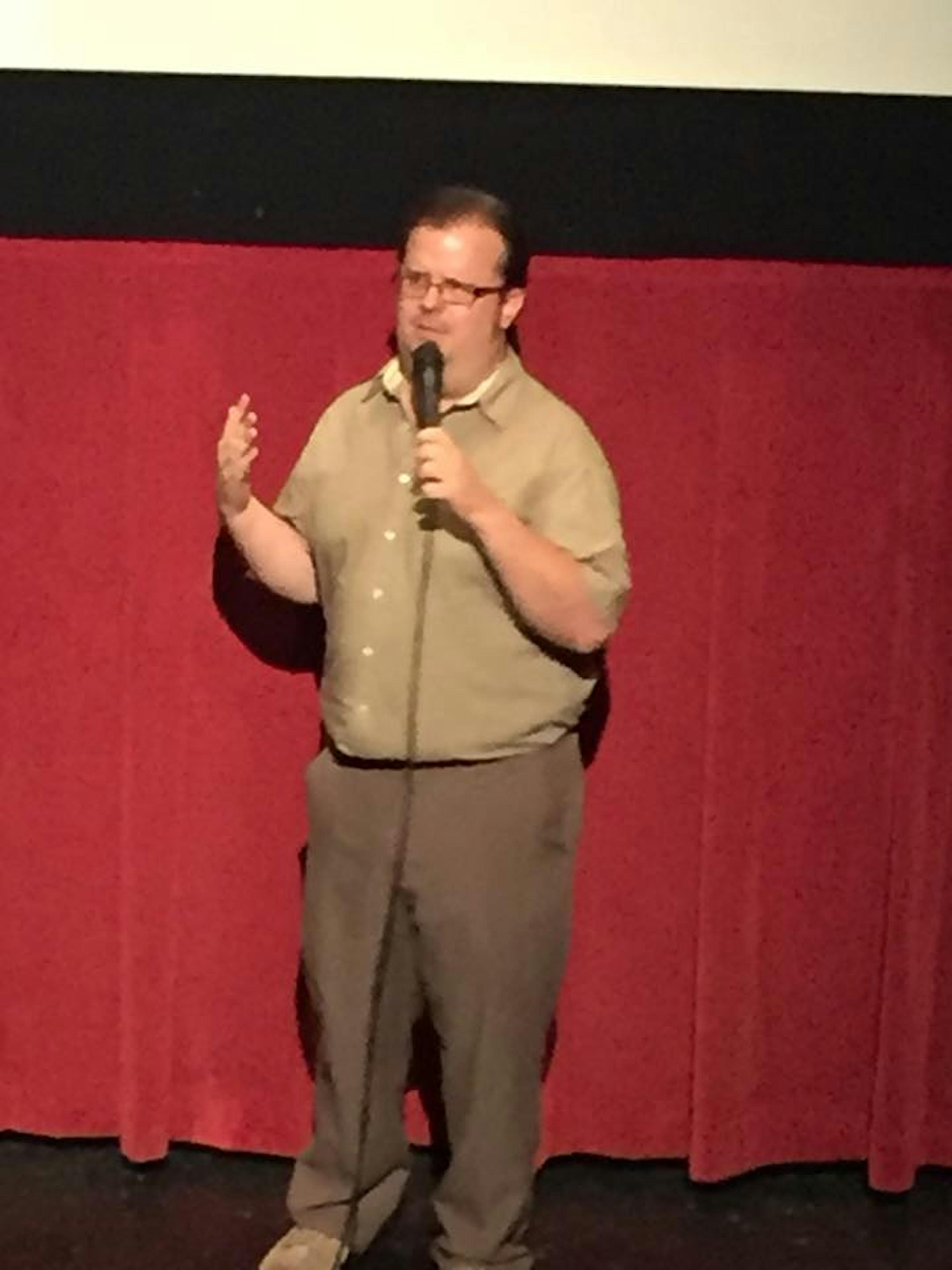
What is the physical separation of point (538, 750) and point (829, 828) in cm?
49

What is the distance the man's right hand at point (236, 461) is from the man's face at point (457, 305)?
19 cm

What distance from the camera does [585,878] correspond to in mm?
2328

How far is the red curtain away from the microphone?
1.11 ft

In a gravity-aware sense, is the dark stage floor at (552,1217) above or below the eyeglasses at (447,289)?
below

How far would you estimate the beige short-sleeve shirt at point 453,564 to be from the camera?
196 centimetres

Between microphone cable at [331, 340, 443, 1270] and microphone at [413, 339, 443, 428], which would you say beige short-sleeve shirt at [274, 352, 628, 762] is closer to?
microphone cable at [331, 340, 443, 1270]

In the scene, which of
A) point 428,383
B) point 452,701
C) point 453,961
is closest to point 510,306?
point 428,383

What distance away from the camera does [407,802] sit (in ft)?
6.70

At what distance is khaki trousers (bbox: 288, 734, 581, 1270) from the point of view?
2.04 metres

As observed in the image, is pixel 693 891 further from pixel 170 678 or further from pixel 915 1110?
pixel 170 678

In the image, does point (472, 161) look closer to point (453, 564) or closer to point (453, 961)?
point (453, 564)

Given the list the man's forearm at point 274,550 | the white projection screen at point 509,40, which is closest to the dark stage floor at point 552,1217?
the man's forearm at point 274,550

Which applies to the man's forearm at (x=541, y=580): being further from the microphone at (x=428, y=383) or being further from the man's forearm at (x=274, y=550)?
the man's forearm at (x=274, y=550)

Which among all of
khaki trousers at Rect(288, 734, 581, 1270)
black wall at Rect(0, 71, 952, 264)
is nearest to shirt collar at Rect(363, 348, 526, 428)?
black wall at Rect(0, 71, 952, 264)
